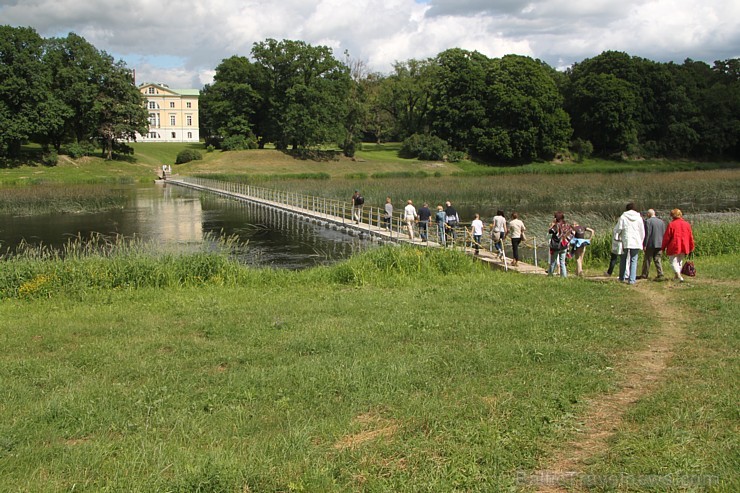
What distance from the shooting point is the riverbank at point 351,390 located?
5098 millimetres

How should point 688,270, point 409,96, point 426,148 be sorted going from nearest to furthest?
point 688,270, point 426,148, point 409,96

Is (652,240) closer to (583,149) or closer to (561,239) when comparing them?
(561,239)

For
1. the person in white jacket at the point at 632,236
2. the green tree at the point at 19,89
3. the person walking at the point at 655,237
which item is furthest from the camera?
the green tree at the point at 19,89

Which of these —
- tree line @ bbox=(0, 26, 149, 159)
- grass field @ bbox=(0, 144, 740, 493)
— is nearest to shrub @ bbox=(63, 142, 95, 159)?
tree line @ bbox=(0, 26, 149, 159)

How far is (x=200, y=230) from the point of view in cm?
3259

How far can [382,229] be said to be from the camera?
96.9ft

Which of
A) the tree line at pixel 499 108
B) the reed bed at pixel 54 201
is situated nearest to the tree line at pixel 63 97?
the tree line at pixel 499 108

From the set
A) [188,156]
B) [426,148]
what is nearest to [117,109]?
[188,156]

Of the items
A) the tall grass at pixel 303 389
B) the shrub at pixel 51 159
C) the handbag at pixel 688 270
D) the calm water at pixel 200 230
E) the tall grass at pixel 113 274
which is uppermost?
the shrub at pixel 51 159

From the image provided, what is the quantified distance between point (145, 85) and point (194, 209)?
84.6 meters

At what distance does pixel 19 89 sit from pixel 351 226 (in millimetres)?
58673

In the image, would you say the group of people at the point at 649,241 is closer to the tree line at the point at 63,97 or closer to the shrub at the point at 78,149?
the tree line at the point at 63,97

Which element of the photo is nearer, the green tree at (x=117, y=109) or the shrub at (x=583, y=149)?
the green tree at (x=117, y=109)

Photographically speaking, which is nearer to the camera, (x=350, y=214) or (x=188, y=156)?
(x=350, y=214)
